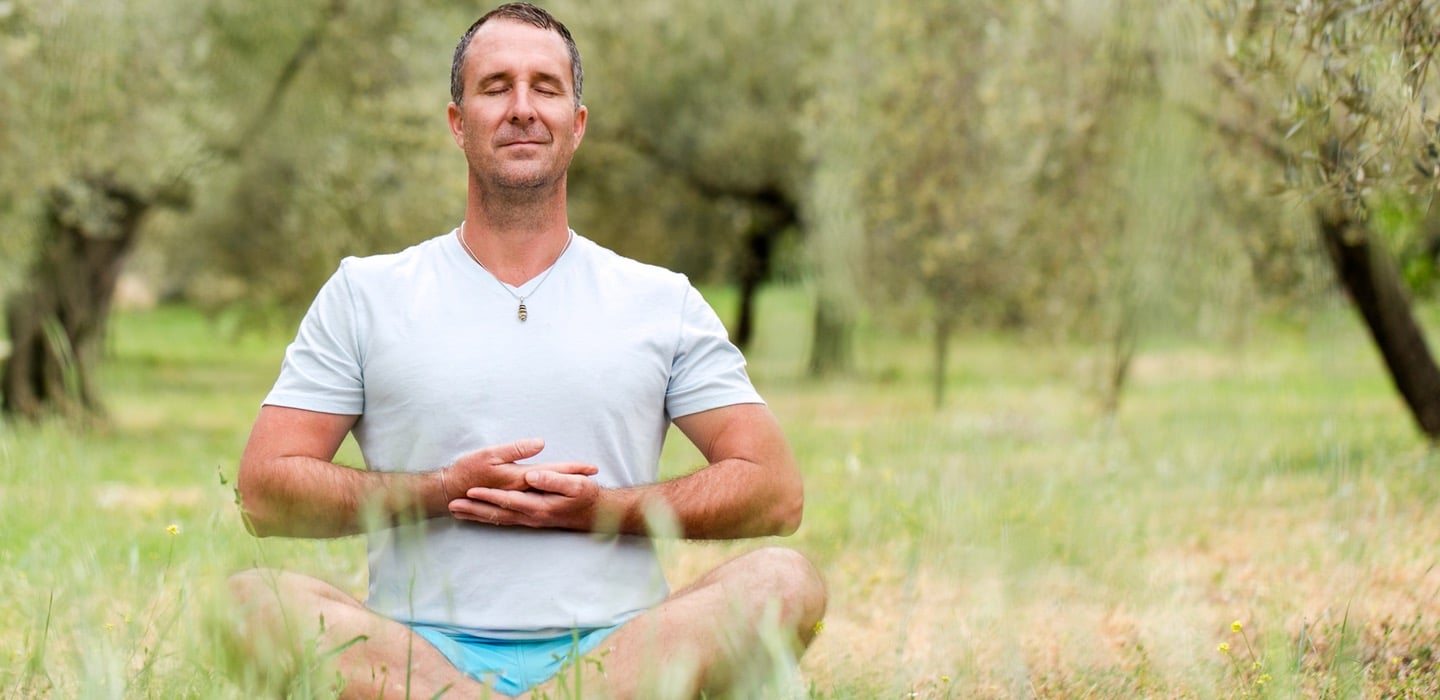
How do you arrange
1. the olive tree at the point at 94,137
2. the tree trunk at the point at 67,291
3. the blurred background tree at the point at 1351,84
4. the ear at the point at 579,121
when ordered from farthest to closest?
the tree trunk at the point at 67,291, the olive tree at the point at 94,137, the blurred background tree at the point at 1351,84, the ear at the point at 579,121

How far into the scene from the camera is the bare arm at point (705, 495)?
3125mm

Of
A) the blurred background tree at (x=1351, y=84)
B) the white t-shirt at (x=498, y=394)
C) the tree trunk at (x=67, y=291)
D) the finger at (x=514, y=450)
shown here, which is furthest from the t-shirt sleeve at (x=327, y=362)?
the tree trunk at (x=67, y=291)

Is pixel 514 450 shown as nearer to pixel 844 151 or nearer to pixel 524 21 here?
pixel 524 21

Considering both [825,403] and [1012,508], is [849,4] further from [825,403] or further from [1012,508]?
[1012,508]

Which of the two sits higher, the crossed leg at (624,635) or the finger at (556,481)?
the finger at (556,481)

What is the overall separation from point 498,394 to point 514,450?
0.23m

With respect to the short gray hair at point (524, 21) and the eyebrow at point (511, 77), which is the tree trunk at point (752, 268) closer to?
the short gray hair at point (524, 21)

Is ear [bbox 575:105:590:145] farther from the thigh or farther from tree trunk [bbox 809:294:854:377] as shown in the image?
tree trunk [bbox 809:294:854:377]

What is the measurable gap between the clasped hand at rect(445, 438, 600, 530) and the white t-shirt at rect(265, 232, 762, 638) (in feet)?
0.35

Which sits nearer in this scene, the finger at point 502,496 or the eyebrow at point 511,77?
the finger at point 502,496

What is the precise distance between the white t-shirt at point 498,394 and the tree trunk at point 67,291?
13.3 metres

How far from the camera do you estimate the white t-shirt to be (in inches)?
128

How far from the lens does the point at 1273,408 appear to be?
1617 centimetres

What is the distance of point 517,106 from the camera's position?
3293 mm
